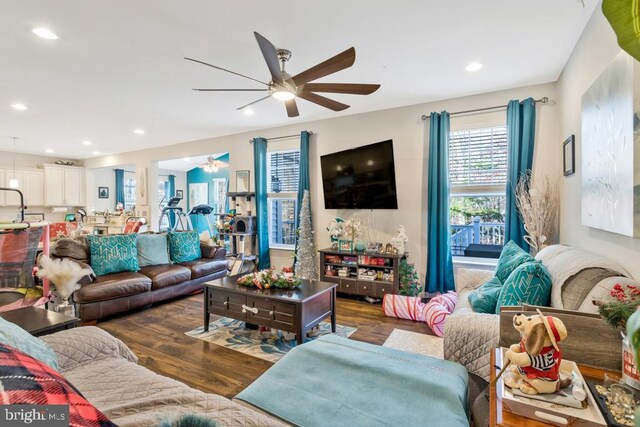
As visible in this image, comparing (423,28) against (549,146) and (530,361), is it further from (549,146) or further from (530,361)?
(530,361)

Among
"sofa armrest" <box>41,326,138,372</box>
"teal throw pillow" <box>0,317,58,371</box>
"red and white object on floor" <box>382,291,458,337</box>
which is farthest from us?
"red and white object on floor" <box>382,291,458,337</box>

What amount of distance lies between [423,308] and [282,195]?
10.8 ft

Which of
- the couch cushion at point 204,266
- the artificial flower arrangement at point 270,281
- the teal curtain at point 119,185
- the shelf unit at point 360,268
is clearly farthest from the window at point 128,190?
the artificial flower arrangement at point 270,281

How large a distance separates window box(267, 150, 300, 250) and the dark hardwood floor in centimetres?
204

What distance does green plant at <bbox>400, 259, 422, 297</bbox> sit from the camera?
418 centimetres

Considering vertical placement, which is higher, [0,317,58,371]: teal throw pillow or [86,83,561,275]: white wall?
[86,83,561,275]: white wall

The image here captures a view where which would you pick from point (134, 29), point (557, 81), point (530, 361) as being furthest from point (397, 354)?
point (557, 81)

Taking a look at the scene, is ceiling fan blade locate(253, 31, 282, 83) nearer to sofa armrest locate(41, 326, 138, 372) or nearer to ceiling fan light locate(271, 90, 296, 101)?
ceiling fan light locate(271, 90, 296, 101)

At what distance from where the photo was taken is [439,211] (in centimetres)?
411

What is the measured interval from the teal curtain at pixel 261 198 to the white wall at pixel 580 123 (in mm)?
4352

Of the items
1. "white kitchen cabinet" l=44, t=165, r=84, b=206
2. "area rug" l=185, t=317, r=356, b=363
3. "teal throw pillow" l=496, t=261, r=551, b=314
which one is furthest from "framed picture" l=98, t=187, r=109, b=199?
"teal throw pillow" l=496, t=261, r=551, b=314

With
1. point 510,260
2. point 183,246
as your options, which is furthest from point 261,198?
point 510,260

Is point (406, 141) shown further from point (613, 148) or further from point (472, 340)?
point (472, 340)

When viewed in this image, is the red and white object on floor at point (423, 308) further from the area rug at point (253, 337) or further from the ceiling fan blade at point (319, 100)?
the ceiling fan blade at point (319, 100)
